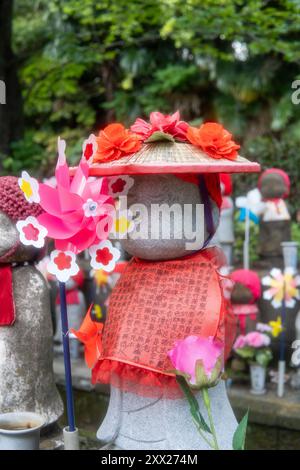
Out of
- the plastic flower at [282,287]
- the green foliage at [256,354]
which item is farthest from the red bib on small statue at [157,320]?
the green foliage at [256,354]

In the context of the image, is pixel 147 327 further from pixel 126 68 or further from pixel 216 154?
pixel 126 68

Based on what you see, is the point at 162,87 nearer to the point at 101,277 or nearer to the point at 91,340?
the point at 101,277

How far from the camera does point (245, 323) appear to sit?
151 inches

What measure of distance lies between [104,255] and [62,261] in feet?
0.49

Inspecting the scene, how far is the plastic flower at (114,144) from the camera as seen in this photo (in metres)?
2.16

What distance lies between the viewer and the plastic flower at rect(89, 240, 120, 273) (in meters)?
1.96

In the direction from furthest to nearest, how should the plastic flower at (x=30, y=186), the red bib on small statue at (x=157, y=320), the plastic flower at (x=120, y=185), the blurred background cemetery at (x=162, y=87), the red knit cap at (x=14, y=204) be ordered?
the blurred background cemetery at (x=162, y=87) → the red knit cap at (x=14, y=204) → the plastic flower at (x=120, y=185) → the red bib on small statue at (x=157, y=320) → the plastic flower at (x=30, y=186)

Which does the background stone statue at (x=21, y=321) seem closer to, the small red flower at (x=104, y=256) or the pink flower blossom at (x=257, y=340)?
the small red flower at (x=104, y=256)

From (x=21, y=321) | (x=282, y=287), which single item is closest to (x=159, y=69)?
(x=282, y=287)

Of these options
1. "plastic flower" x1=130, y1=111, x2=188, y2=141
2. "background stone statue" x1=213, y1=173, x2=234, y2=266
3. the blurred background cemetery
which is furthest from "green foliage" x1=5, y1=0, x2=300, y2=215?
"plastic flower" x1=130, y1=111, x2=188, y2=141

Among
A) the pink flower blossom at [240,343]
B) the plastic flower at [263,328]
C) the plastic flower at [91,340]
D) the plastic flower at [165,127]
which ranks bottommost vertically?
the pink flower blossom at [240,343]

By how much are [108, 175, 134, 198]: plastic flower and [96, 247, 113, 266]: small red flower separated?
309mm

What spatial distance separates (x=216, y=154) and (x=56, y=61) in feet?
18.9

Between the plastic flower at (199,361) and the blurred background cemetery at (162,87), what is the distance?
111 cm
